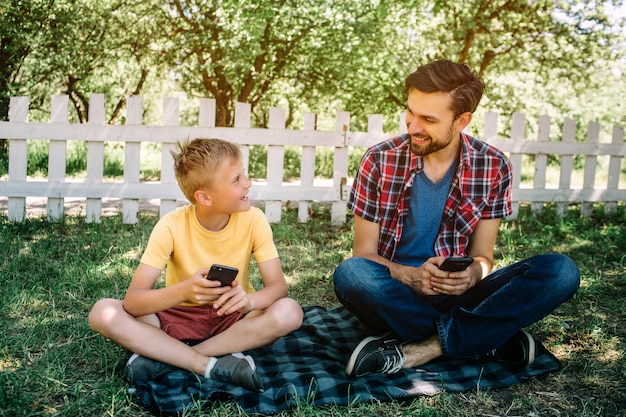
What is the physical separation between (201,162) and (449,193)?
1303 mm

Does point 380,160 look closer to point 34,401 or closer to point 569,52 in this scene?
point 34,401

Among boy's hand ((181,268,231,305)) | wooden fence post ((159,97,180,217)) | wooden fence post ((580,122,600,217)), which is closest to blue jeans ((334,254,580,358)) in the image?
boy's hand ((181,268,231,305))

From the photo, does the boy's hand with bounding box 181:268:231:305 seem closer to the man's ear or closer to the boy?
the boy

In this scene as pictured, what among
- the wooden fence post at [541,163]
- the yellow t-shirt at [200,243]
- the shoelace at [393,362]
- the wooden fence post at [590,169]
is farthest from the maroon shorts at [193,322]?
the wooden fence post at [590,169]

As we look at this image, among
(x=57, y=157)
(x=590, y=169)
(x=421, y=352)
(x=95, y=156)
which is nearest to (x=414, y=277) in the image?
(x=421, y=352)

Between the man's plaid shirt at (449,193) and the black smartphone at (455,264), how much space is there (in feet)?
1.15

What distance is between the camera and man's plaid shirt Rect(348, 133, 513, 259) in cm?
310

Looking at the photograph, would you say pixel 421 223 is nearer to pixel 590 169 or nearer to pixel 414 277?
pixel 414 277

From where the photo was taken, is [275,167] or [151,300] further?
[275,167]

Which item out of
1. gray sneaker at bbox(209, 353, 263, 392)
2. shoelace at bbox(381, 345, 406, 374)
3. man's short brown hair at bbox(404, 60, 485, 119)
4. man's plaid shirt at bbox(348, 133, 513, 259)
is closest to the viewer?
gray sneaker at bbox(209, 353, 263, 392)

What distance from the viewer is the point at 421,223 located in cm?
308

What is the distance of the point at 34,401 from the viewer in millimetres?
2359

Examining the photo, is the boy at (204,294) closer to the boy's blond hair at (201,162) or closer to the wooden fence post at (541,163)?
the boy's blond hair at (201,162)

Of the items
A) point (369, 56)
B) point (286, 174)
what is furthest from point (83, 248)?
point (369, 56)
